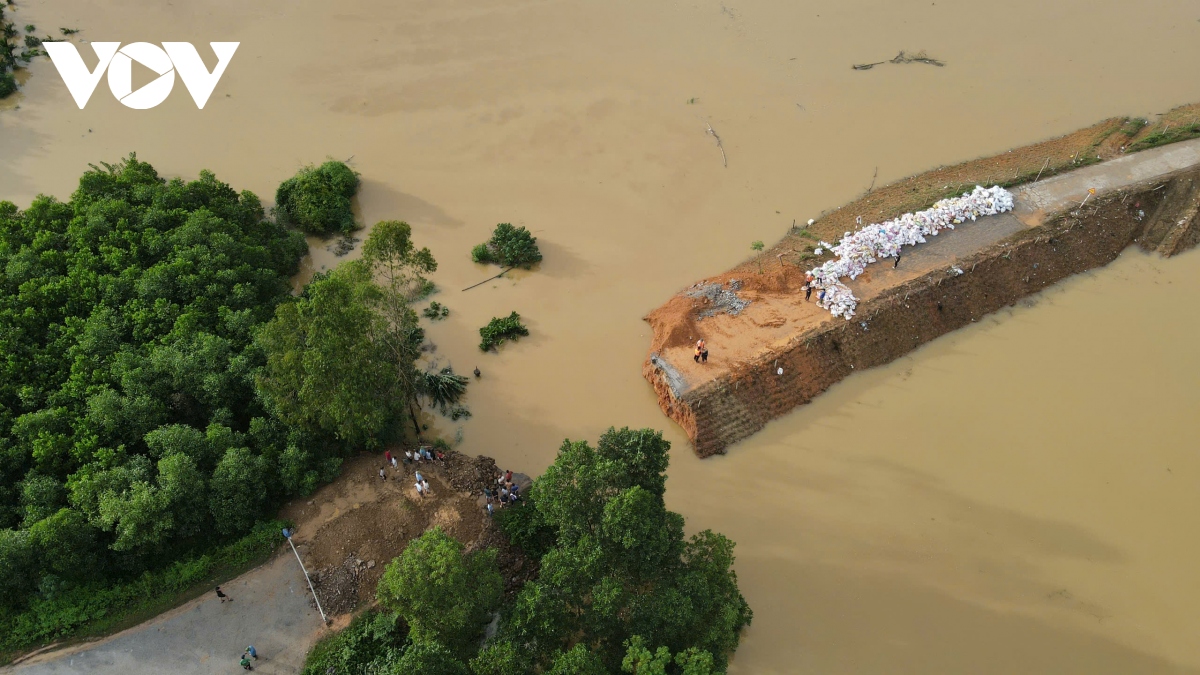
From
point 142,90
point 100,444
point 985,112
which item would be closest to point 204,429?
point 100,444

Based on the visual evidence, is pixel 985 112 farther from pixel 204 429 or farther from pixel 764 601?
pixel 204 429

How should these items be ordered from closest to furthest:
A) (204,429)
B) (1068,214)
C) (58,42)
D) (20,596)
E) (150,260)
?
(20,596), (204,429), (150,260), (1068,214), (58,42)

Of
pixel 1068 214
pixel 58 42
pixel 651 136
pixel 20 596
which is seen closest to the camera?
pixel 20 596

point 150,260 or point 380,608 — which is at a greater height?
point 150,260

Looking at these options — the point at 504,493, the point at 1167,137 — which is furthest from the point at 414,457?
the point at 1167,137

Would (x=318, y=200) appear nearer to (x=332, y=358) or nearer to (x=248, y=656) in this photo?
(x=332, y=358)

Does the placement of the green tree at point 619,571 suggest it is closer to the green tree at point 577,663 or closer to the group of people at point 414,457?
the green tree at point 577,663

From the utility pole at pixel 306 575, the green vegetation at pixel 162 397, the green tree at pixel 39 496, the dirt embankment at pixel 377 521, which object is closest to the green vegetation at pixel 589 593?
the utility pole at pixel 306 575
